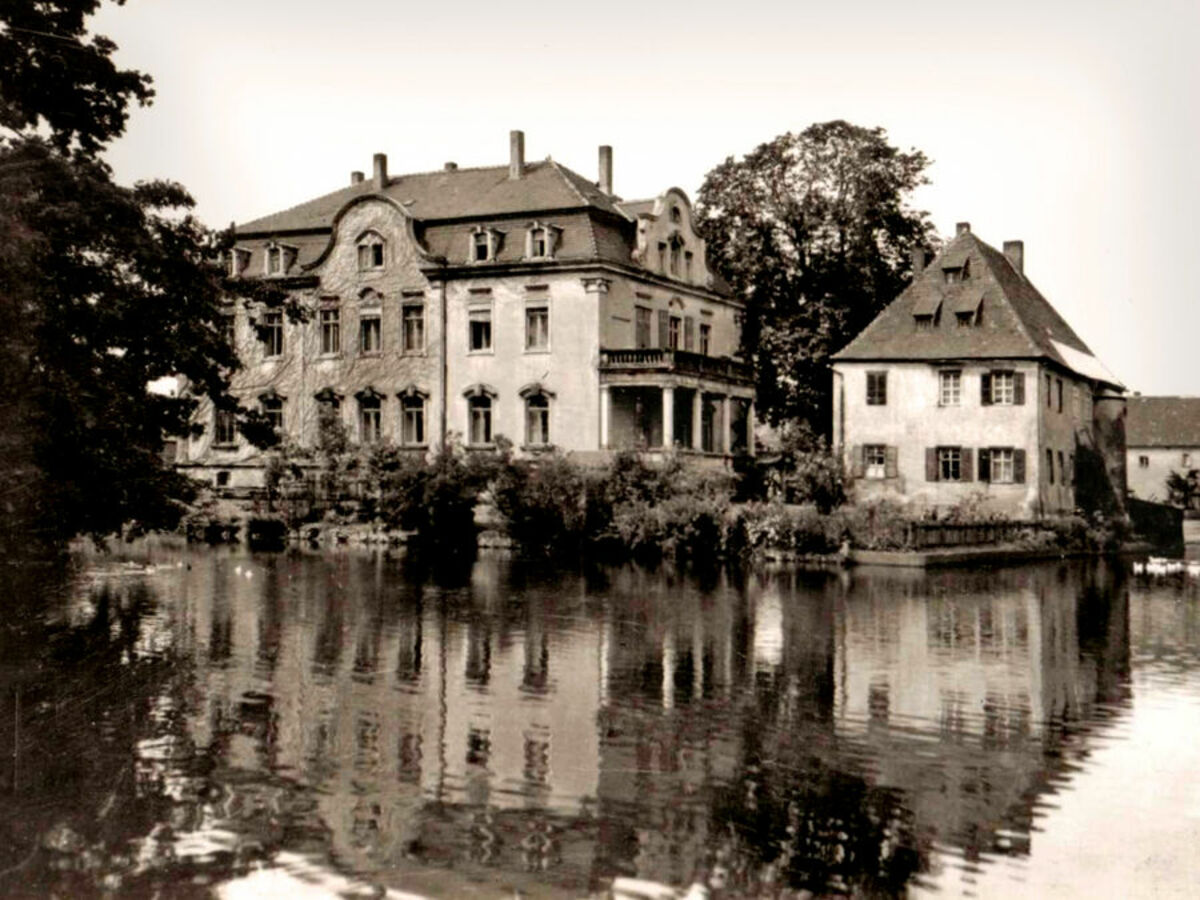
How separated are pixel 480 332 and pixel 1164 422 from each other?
174 ft

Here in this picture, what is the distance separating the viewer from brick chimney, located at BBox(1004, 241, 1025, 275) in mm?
56688

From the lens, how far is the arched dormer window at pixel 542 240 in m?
50.9

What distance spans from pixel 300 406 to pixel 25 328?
39.8 meters

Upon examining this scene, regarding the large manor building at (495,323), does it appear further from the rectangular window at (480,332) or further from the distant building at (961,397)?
the distant building at (961,397)

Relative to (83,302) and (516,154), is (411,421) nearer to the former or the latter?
(516,154)

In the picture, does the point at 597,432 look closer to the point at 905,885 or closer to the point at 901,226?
the point at 901,226

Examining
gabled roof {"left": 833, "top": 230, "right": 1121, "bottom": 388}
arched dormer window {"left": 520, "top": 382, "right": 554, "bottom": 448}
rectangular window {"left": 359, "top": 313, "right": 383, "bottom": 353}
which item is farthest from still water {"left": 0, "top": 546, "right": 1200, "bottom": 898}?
rectangular window {"left": 359, "top": 313, "right": 383, "bottom": 353}

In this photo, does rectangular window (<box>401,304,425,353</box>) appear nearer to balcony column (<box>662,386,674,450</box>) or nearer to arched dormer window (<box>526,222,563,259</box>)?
arched dormer window (<box>526,222,563,259</box>)

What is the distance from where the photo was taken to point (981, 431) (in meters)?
48.5

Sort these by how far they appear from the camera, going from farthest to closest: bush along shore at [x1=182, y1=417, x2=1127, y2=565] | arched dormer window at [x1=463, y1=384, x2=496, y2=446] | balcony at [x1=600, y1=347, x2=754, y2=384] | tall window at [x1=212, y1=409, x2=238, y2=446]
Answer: tall window at [x1=212, y1=409, x2=238, y2=446]
arched dormer window at [x1=463, y1=384, x2=496, y2=446]
balcony at [x1=600, y1=347, x2=754, y2=384]
bush along shore at [x1=182, y1=417, x2=1127, y2=565]

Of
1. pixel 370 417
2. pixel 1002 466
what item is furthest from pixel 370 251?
pixel 1002 466

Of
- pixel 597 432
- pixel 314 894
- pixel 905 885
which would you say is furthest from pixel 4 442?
pixel 597 432

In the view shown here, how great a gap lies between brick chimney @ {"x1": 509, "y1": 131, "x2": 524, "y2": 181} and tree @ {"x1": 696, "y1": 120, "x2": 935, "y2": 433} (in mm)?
8482

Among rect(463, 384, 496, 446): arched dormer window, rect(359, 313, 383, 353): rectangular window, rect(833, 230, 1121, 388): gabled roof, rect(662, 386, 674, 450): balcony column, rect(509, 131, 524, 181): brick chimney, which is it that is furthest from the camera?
rect(359, 313, 383, 353): rectangular window
